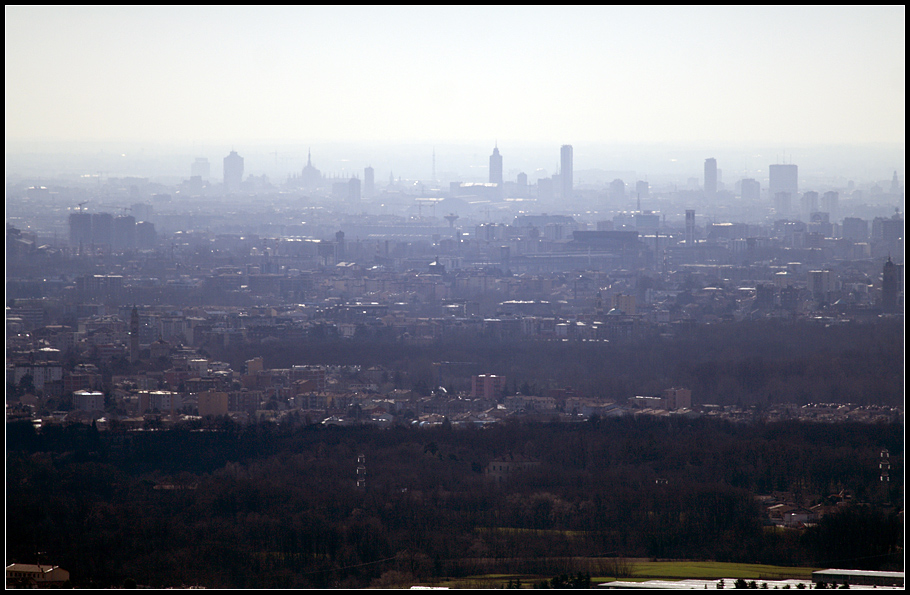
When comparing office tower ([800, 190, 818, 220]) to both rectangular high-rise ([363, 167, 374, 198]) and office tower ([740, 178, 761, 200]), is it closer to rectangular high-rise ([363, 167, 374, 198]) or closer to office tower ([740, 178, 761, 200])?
office tower ([740, 178, 761, 200])

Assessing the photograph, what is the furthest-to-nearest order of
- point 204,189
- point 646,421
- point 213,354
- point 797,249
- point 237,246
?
point 204,189, point 237,246, point 797,249, point 213,354, point 646,421

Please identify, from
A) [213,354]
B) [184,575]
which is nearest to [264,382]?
[213,354]

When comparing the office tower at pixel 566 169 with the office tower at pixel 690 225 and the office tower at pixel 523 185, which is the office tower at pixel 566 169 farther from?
the office tower at pixel 690 225

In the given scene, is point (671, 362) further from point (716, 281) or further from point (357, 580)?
point (716, 281)

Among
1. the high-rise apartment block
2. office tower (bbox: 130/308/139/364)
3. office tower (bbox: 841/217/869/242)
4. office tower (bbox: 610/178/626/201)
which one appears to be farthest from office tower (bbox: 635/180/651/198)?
office tower (bbox: 130/308/139/364)

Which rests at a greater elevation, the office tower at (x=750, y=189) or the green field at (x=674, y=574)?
the office tower at (x=750, y=189)

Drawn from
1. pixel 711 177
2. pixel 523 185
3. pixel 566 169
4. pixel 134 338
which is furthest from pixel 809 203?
pixel 134 338

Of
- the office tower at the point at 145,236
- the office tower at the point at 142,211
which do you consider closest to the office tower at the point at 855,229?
the office tower at the point at 145,236
